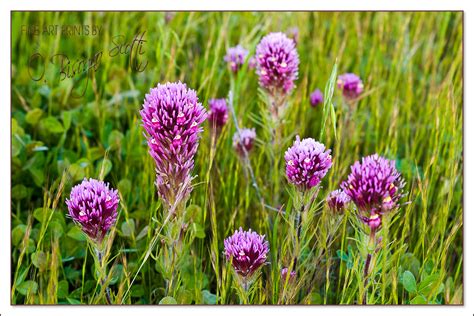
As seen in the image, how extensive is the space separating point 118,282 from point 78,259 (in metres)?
0.15

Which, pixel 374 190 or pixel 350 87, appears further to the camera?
pixel 350 87

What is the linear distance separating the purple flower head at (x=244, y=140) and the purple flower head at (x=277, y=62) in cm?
16

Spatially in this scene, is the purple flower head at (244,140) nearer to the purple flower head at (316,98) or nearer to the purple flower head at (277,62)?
the purple flower head at (277,62)

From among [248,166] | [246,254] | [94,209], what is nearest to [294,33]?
[248,166]

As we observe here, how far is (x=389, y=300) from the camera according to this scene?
1.57 meters

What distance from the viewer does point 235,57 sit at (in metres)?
1.94

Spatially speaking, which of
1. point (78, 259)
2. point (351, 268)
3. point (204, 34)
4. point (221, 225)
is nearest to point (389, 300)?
point (351, 268)

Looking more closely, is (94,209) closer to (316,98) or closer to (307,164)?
(307,164)

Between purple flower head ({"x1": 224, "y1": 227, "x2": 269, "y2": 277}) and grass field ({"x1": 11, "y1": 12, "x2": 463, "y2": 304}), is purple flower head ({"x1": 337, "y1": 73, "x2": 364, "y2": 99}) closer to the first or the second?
grass field ({"x1": 11, "y1": 12, "x2": 463, "y2": 304})

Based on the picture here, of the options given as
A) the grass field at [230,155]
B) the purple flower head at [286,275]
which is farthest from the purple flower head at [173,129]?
the purple flower head at [286,275]

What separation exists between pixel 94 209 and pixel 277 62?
626 millimetres

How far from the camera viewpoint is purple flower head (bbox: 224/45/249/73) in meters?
1.93

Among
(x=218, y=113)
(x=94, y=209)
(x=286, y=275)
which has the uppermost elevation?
(x=218, y=113)

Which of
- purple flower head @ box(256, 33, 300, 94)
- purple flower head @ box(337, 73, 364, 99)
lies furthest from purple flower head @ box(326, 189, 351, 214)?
purple flower head @ box(337, 73, 364, 99)
